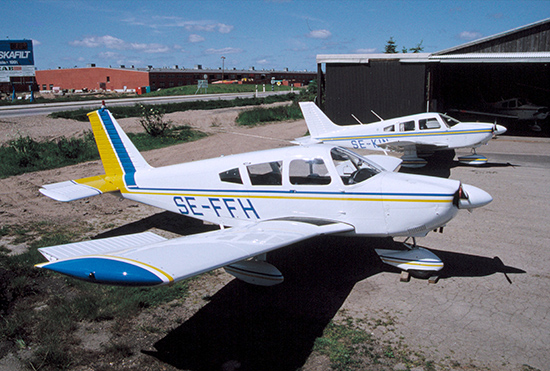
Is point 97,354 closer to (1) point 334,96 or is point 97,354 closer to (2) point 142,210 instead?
(2) point 142,210

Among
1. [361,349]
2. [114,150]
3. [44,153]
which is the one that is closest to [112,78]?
[44,153]

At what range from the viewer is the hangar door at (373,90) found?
20.4 metres

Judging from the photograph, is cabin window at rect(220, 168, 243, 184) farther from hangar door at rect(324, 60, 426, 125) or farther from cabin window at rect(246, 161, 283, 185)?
hangar door at rect(324, 60, 426, 125)

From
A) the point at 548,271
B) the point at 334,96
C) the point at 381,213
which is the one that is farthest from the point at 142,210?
the point at 334,96

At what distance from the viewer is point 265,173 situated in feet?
22.2

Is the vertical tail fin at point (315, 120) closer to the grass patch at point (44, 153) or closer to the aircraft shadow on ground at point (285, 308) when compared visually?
the grass patch at point (44, 153)

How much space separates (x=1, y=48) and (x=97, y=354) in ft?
172

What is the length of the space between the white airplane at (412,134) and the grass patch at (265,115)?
1212cm

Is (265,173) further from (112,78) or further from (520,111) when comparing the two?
(112,78)

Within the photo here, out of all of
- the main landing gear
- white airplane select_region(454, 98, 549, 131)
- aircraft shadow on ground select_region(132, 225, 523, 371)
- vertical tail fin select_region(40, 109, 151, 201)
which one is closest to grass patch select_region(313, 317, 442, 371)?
aircraft shadow on ground select_region(132, 225, 523, 371)

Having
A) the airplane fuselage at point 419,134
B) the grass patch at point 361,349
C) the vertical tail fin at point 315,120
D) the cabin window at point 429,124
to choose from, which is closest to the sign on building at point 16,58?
the vertical tail fin at point 315,120

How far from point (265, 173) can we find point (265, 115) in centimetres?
2268

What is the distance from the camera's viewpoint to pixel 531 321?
4.94 metres

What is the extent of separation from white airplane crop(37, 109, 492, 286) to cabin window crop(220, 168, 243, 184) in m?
0.02
